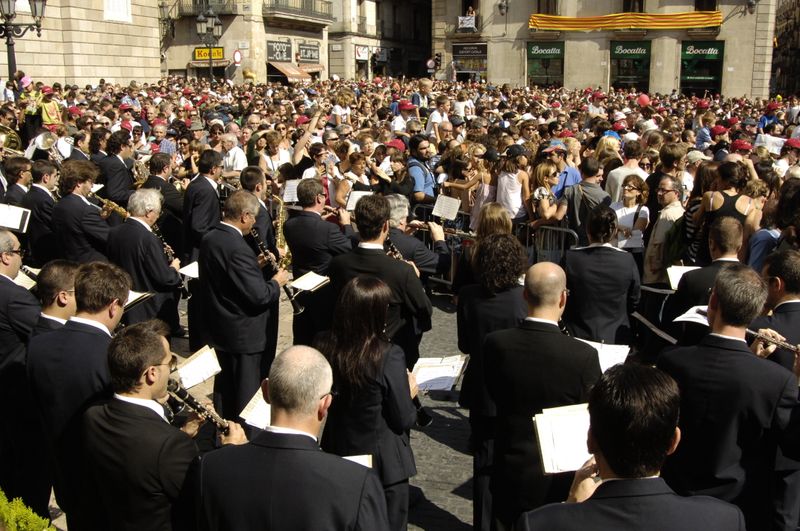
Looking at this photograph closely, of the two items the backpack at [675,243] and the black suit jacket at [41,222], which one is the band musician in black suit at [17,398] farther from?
the backpack at [675,243]

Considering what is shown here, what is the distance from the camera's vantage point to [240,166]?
35.9 ft

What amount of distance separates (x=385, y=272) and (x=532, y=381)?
1.73 m

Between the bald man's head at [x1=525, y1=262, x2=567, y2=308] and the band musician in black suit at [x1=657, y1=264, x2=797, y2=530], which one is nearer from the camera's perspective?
the band musician in black suit at [x1=657, y1=264, x2=797, y2=530]

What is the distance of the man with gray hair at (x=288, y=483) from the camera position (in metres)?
2.57

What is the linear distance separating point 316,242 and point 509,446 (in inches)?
122

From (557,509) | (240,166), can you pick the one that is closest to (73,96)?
(240,166)

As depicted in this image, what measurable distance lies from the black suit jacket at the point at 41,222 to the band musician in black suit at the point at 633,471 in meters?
6.73

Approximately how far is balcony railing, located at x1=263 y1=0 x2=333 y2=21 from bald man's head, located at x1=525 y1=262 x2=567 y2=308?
42.2m

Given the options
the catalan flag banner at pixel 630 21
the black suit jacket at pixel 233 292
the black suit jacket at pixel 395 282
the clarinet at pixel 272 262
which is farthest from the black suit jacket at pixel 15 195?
A: the catalan flag banner at pixel 630 21

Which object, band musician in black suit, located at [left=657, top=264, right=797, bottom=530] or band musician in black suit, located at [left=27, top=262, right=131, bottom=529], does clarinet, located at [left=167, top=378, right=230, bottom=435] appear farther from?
band musician in black suit, located at [left=657, top=264, right=797, bottom=530]

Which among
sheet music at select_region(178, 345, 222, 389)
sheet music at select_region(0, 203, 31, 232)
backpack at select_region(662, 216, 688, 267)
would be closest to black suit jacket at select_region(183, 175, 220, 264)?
sheet music at select_region(0, 203, 31, 232)

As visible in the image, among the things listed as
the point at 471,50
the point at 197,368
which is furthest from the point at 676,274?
the point at 471,50

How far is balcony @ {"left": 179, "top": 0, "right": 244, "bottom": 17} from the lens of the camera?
41.6 metres

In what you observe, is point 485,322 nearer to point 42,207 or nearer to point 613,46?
point 42,207
